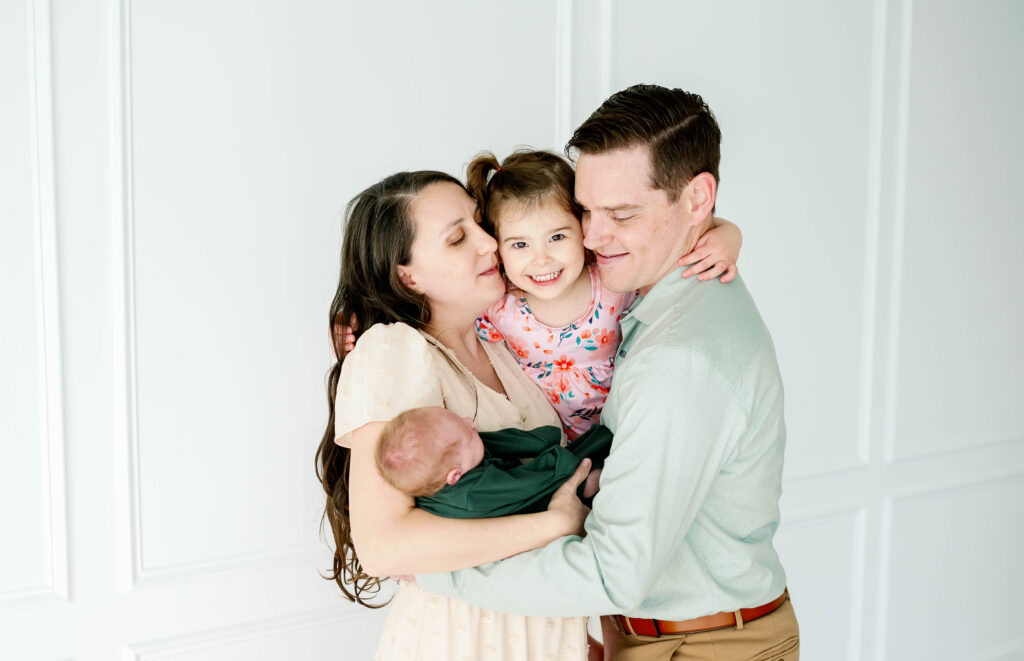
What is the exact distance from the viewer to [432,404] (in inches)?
61.5

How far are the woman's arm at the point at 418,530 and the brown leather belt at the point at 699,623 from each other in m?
0.34

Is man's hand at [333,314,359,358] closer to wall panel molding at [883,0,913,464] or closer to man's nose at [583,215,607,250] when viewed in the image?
man's nose at [583,215,607,250]

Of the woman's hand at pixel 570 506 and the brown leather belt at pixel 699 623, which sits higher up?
the woman's hand at pixel 570 506

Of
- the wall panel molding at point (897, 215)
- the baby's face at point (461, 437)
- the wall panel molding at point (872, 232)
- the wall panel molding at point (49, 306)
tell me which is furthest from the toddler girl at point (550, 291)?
the wall panel molding at point (897, 215)

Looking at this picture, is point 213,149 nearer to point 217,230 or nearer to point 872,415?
point 217,230

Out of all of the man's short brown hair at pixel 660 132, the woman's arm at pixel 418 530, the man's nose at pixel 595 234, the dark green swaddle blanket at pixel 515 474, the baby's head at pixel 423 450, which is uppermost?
the man's short brown hair at pixel 660 132

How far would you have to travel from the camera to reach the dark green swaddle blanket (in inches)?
58.6

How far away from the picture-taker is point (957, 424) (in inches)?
137

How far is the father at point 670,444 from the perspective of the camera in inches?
55.7

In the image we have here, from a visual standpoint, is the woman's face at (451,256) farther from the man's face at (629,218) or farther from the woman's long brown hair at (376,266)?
the man's face at (629,218)

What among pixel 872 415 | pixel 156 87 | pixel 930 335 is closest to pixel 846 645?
pixel 872 415

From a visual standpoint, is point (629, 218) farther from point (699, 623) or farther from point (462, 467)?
point (699, 623)

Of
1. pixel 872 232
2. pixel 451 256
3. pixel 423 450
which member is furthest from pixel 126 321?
pixel 872 232

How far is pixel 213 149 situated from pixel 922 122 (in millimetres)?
2698
